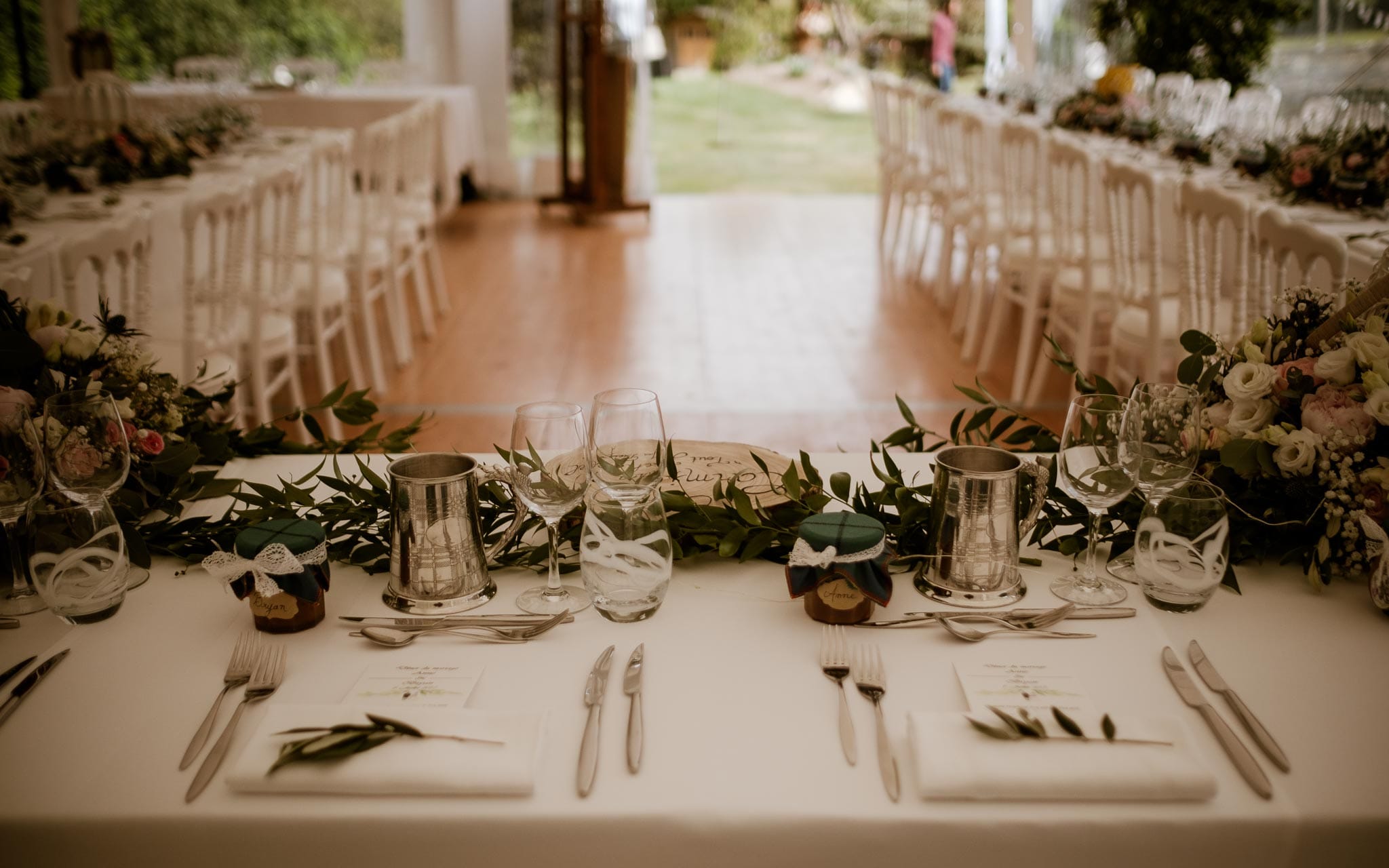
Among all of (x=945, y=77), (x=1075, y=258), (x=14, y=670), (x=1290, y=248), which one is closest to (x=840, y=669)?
(x=14, y=670)

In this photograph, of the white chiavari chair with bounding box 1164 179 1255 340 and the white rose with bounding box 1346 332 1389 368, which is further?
the white chiavari chair with bounding box 1164 179 1255 340

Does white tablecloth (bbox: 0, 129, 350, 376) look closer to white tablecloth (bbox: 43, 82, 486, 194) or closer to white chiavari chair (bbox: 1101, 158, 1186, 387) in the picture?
white tablecloth (bbox: 43, 82, 486, 194)

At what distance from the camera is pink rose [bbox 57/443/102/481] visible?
120 cm

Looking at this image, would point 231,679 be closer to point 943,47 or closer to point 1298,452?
point 1298,452

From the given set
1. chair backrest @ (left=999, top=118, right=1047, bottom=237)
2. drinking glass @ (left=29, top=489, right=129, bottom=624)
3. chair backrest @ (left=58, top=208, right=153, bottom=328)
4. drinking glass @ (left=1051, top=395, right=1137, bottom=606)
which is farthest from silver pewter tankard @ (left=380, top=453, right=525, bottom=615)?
chair backrest @ (left=999, top=118, right=1047, bottom=237)

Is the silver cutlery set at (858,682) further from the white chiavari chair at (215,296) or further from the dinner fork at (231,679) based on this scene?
the white chiavari chair at (215,296)

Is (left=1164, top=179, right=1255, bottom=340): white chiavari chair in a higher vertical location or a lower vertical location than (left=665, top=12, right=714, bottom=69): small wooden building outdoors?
lower

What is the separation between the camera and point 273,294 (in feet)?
11.8

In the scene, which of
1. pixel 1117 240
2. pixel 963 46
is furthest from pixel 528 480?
pixel 963 46

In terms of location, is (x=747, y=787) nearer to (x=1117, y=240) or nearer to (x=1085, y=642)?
(x=1085, y=642)

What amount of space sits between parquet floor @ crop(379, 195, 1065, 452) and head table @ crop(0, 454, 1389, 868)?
1909mm

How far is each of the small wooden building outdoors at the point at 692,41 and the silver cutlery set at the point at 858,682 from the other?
11.0 meters

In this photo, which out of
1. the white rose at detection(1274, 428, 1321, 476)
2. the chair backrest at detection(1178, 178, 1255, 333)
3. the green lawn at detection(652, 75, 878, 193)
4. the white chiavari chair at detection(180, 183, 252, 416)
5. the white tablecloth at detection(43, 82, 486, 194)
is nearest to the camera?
the white rose at detection(1274, 428, 1321, 476)

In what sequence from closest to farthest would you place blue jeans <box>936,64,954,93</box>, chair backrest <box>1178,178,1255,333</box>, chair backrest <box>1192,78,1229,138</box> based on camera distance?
chair backrest <box>1178,178,1255,333</box>
chair backrest <box>1192,78,1229,138</box>
blue jeans <box>936,64,954,93</box>
